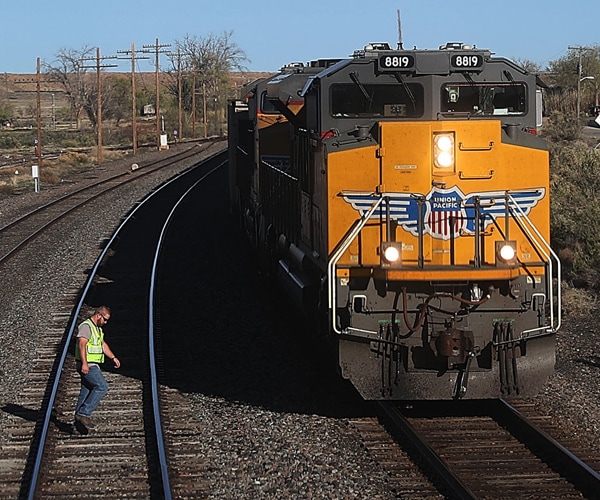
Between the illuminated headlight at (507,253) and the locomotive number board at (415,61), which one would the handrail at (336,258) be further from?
the locomotive number board at (415,61)

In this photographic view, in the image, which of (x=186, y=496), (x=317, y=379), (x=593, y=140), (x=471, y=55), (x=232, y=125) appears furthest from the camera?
(x=593, y=140)

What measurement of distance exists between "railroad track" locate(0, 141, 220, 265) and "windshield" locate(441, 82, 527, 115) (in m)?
13.1

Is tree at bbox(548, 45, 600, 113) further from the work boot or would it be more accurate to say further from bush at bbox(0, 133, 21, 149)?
the work boot

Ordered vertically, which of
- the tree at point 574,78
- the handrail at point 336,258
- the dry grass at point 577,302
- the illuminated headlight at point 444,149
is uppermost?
the tree at point 574,78

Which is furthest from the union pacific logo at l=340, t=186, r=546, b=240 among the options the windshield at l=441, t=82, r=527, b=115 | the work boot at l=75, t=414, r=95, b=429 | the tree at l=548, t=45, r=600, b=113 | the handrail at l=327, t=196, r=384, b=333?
the tree at l=548, t=45, r=600, b=113

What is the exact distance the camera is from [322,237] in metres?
10.2

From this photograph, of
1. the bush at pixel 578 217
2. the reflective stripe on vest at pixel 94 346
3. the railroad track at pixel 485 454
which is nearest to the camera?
the railroad track at pixel 485 454

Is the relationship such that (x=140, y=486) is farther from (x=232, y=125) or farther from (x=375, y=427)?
(x=232, y=125)

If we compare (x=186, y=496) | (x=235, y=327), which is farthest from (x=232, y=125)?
(x=186, y=496)

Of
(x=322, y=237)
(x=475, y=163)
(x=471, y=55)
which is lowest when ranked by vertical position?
(x=322, y=237)

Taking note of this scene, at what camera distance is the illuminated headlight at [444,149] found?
9438 mm

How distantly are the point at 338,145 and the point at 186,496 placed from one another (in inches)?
146

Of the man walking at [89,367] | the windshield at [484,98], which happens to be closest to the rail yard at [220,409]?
the man walking at [89,367]

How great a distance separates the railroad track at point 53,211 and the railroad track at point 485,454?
13087 millimetres
